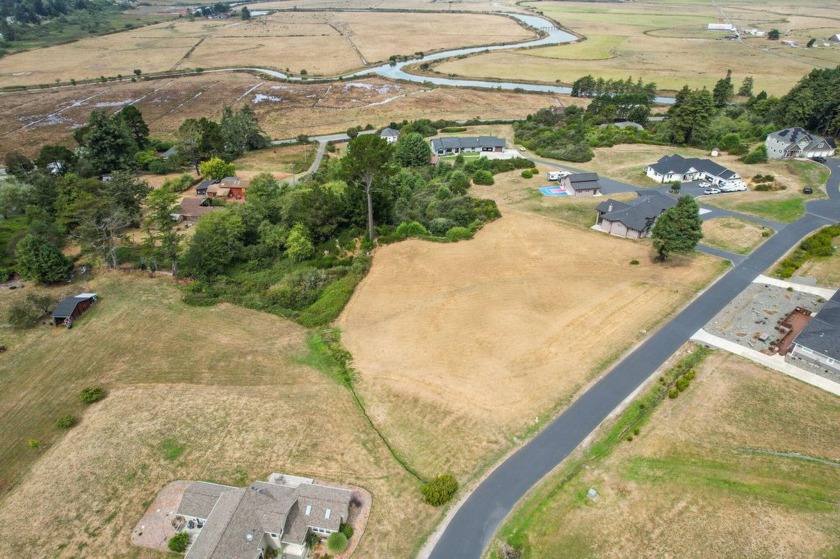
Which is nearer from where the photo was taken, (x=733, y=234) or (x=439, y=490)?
(x=439, y=490)

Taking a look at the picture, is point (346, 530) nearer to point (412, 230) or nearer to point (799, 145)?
point (412, 230)

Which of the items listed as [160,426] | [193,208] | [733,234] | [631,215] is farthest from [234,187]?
[733,234]

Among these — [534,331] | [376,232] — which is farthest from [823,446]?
[376,232]

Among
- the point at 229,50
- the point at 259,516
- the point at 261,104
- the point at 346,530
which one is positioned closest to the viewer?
the point at 259,516

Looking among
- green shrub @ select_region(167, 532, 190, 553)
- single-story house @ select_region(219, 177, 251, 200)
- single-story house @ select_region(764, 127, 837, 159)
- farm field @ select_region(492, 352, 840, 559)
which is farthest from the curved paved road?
single-story house @ select_region(219, 177, 251, 200)

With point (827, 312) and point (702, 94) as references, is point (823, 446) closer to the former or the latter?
point (827, 312)

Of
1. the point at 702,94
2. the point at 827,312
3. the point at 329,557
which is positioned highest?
the point at 702,94
